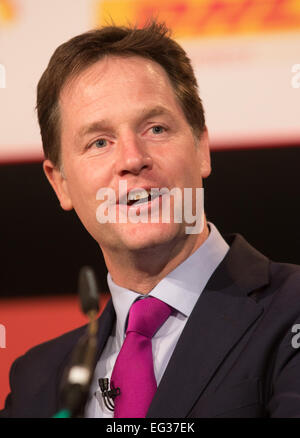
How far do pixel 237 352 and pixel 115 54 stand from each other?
36.6 inches

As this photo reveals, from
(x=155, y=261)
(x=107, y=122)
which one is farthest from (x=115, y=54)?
(x=155, y=261)

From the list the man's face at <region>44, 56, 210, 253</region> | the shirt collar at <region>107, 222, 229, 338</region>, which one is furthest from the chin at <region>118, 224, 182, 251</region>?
the shirt collar at <region>107, 222, 229, 338</region>

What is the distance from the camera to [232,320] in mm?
1795

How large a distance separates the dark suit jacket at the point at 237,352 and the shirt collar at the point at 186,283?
0.04 metres

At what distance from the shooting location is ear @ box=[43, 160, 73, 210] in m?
2.17

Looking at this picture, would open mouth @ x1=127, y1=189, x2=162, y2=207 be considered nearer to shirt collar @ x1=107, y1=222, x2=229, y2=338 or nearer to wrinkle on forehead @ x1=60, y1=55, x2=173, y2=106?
shirt collar @ x1=107, y1=222, x2=229, y2=338

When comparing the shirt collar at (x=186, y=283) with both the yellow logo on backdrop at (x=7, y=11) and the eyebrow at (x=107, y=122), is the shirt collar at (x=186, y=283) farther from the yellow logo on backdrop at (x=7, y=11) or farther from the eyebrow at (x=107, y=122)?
the yellow logo on backdrop at (x=7, y=11)

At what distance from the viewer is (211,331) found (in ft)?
5.88

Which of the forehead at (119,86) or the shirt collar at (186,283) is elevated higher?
the forehead at (119,86)

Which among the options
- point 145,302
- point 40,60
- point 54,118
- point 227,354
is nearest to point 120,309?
point 145,302

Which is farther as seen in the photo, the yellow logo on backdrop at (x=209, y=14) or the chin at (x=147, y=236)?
the yellow logo on backdrop at (x=209, y=14)

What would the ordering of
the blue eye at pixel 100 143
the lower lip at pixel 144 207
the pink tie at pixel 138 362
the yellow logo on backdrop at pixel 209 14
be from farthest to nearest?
1. the yellow logo on backdrop at pixel 209 14
2. the blue eye at pixel 100 143
3. the lower lip at pixel 144 207
4. the pink tie at pixel 138 362

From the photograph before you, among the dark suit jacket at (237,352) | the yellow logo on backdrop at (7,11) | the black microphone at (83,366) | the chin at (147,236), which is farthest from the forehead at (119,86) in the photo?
the black microphone at (83,366)

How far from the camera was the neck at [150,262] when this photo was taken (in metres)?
1.96
